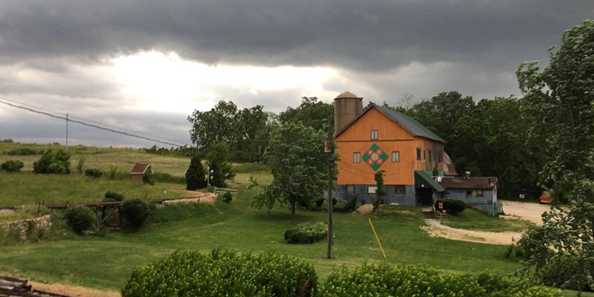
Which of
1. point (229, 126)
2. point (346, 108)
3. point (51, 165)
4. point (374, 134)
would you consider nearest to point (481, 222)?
point (374, 134)

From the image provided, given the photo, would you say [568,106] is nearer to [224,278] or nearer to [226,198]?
[224,278]

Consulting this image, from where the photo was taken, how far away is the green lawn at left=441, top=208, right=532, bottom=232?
3972 centimetres

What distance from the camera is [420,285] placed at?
29.6ft

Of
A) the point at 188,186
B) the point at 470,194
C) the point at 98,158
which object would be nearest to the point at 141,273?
the point at 188,186

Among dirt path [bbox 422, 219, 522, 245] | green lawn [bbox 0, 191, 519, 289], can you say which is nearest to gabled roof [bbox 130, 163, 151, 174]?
green lawn [bbox 0, 191, 519, 289]

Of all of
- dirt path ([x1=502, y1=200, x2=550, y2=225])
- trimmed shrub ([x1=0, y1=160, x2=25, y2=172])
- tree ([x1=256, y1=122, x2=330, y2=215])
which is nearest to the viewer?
tree ([x1=256, y1=122, x2=330, y2=215])

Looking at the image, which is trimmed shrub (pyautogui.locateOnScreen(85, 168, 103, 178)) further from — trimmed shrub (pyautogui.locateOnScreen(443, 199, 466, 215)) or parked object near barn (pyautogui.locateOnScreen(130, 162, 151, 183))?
trimmed shrub (pyautogui.locateOnScreen(443, 199, 466, 215))

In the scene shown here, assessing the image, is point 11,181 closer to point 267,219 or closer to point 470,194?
point 267,219

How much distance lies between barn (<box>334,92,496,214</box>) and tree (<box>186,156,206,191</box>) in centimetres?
1404

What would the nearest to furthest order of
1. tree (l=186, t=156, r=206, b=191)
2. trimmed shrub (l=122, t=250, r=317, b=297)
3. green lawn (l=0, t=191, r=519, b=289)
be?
trimmed shrub (l=122, t=250, r=317, b=297) → green lawn (l=0, t=191, r=519, b=289) → tree (l=186, t=156, r=206, b=191)

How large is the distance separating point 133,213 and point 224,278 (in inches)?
922

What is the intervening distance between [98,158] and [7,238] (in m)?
40.6

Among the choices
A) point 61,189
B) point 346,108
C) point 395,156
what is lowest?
point 61,189

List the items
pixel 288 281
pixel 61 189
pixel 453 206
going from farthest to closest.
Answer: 1. pixel 453 206
2. pixel 61 189
3. pixel 288 281
